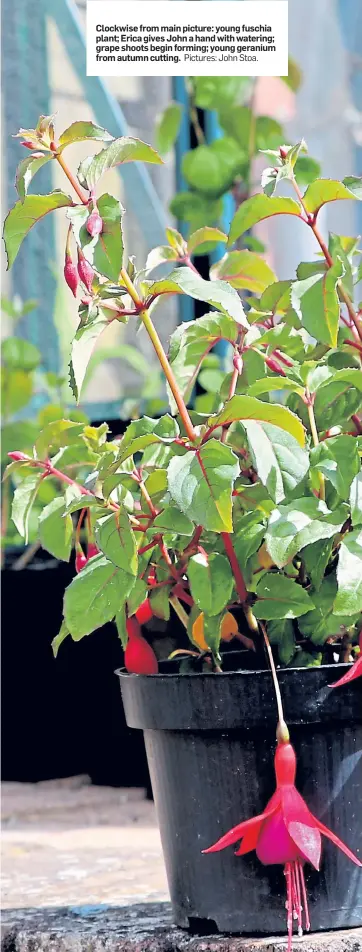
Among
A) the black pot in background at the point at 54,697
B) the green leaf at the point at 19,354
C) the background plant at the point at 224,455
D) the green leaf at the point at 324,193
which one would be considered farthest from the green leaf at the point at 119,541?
the green leaf at the point at 19,354

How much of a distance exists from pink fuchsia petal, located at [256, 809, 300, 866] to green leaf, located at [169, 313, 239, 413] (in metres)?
0.24

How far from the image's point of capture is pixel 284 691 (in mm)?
616

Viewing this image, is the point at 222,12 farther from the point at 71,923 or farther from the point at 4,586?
the point at 4,586

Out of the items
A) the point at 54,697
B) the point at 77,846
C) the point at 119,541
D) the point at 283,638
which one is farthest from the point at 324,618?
the point at 54,697

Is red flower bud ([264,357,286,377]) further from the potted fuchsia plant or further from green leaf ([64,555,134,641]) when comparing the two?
green leaf ([64,555,134,641])

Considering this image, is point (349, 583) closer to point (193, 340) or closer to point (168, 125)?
point (193, 340)

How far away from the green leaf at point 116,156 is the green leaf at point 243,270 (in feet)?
0.43

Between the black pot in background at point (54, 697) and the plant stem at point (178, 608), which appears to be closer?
the plant stem at point (178, 608)

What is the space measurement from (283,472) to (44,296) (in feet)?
3.42

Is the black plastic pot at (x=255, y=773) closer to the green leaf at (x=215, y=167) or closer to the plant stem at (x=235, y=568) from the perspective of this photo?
the plant stem at (x=235, y=568)

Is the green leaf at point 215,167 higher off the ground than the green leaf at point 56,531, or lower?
higher

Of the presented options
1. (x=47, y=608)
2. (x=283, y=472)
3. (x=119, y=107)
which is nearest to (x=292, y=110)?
(x=119, y=107)

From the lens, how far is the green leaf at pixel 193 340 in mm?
624

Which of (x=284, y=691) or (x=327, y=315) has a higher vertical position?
(x=327, y=315)
